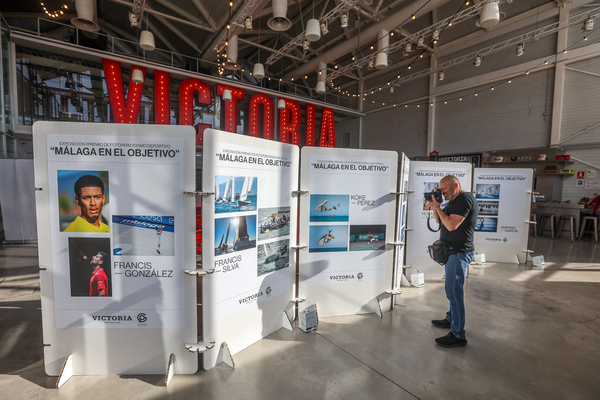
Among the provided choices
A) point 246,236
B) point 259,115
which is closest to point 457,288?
point 246,236

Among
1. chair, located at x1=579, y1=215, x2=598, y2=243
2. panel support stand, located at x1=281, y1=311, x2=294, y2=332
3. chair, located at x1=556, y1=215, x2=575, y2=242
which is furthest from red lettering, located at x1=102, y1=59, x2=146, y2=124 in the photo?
chair, located at x1=579, y1=215, x2=598, y2=243

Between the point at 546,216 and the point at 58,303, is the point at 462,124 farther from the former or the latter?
the point at 58,303

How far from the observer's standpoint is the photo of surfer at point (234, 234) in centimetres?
245

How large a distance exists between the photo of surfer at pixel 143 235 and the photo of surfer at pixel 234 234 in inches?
14.6

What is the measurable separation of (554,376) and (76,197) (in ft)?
14.2

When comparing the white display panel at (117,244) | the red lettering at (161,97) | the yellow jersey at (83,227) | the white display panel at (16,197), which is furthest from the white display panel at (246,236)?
the red lettering at (161,97)

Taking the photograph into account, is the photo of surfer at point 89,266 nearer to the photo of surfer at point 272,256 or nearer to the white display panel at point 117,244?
the white display panel at point 117,244

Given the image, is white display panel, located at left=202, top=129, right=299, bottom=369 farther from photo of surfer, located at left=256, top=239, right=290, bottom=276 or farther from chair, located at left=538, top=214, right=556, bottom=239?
chair, located at left=538, top=214, right=556, bottom=239

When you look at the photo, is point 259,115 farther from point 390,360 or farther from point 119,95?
point 390,360

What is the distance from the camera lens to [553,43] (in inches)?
373

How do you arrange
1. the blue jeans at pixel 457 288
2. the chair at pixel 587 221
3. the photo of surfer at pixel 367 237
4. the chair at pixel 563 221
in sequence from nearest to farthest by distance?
the blue jeans at pixel 457 288, the photo of surfer at pixel 367 237, the chair at pixel 587 221, the chair at pixel 563 221

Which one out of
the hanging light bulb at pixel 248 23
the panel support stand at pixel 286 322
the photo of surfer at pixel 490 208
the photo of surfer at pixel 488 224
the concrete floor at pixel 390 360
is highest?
the hanging light bulb at pixel 248 23

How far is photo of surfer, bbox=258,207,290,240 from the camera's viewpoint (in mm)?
2832

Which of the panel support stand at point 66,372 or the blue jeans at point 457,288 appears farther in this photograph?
the blue jeans at point 457,288
